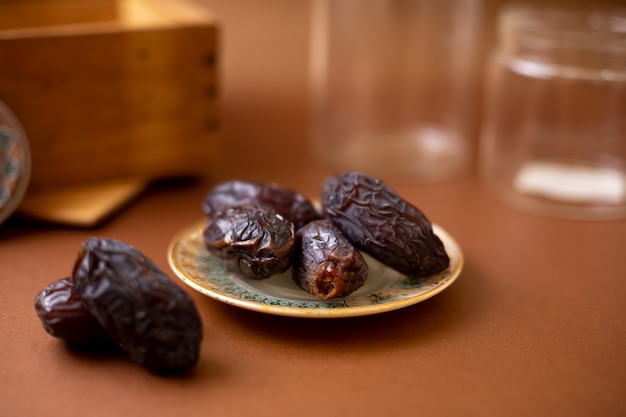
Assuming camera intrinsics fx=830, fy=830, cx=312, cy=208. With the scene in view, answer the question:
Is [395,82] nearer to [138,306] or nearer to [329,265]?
[329,265]

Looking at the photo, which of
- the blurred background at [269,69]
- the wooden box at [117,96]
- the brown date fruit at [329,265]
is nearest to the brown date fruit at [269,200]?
the brown date fruit at [329,265]

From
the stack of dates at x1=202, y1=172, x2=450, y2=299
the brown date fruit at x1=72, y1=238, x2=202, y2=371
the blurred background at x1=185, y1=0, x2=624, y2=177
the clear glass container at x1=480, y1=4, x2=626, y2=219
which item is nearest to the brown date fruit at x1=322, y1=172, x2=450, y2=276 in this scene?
the stack of dates at x1=202, y1=172, x2=450, y2=299

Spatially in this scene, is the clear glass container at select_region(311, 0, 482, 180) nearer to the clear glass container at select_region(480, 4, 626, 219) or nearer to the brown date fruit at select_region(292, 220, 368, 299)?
the clear glass container at select_region(480, 4, 626, 219)

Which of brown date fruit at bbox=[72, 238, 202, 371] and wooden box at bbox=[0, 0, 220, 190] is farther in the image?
wooden box at bbox=[0, 0, 220, 190]

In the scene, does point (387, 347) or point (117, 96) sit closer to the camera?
point (387, 347)

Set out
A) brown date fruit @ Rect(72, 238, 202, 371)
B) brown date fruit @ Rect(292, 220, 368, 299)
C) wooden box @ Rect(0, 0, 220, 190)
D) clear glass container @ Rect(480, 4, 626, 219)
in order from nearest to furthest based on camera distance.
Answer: brown date fruit @ Rect(72, 238, 202, 371) < brown date fruit @ Rect(292, 220, 368, 299) < wooden box @ Rect(0, 0, 220, 190) < clear glass container @ Rect(480, 4, 626, 219)

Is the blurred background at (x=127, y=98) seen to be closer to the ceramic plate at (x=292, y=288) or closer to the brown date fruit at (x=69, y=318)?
the ceramic plate at (x=292, y=288)

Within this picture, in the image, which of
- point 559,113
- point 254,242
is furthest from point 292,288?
point 559,113

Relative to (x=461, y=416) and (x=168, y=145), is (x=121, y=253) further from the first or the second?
(x=168, y=145)
